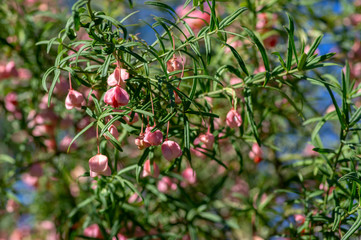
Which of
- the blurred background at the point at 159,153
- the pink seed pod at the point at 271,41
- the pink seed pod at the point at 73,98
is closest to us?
the pink seed pod at the point at 73,98

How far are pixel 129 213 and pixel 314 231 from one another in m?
0.55

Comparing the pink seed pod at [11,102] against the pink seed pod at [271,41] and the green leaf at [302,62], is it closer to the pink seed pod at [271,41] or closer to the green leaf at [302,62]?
the pink seed pod at [271,41]

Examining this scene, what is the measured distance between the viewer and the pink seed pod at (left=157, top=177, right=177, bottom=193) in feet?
3.95

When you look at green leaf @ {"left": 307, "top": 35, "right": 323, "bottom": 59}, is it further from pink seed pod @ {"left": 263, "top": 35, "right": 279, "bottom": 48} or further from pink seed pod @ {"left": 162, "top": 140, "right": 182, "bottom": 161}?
pink seed pod @ {"left": 263, "top": 35, "right": 279, "bottom": 48}

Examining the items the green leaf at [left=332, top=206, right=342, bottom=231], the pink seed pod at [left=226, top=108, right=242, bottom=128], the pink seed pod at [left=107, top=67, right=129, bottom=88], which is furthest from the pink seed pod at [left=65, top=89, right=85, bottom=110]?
the green leaf at [left=332, top=206, right=342, bottom=231]

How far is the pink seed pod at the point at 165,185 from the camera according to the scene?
1.20m

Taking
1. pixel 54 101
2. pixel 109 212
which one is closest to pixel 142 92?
pixel 109 212

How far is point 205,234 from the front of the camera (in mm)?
1370

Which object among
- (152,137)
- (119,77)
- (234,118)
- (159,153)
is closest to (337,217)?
(234,118)

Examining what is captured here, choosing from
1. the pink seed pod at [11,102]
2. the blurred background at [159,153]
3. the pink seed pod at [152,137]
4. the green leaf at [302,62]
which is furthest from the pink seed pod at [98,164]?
the pink seed pod at [11,102]

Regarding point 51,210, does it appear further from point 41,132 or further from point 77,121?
point 77,121

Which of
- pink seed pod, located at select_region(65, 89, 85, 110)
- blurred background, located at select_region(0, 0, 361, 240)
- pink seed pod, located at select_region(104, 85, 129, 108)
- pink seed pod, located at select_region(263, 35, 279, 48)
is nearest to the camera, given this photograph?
pink seed pod, located at select_region(104, 85, 129, 108)

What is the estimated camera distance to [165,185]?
1.21m

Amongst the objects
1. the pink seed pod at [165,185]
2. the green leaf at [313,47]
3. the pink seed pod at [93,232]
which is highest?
the green leaf at [313,47]
